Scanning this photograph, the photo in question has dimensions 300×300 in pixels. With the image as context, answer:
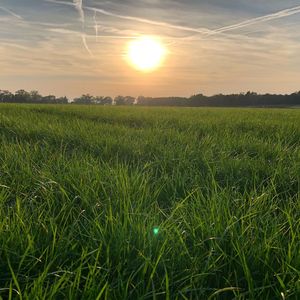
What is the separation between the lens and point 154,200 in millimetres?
2539

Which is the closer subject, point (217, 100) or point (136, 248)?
point (136, 248)

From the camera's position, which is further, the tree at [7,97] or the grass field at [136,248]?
the tree at [7,97]

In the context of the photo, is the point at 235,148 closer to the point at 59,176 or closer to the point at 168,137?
the point at 168,137

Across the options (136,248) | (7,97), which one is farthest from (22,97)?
(136,248)

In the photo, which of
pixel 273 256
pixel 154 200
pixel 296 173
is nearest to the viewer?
pixel 273 256

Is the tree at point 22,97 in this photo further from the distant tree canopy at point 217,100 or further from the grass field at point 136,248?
the grass field at point 136,248

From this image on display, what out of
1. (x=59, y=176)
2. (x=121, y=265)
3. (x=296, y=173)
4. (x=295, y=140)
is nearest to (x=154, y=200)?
(x=59, y=176)

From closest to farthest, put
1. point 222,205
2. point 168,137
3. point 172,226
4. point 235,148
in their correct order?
point 172,226
point 222,205
point 235,148
point 168,137

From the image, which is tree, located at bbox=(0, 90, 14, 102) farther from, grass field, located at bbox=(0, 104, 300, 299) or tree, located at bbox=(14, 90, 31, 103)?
grass field, located at bbox=(0, 104, 300, 299)

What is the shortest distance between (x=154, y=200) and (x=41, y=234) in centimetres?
92

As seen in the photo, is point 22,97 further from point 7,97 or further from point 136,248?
point 136,248

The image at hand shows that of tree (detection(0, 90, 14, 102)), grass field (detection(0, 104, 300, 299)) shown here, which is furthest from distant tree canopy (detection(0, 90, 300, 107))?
grass field (detection(0, 104, 300, 299))

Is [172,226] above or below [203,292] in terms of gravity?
above

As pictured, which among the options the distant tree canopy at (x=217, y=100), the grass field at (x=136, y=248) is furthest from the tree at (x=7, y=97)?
the grass field at (x=136, y=248)
